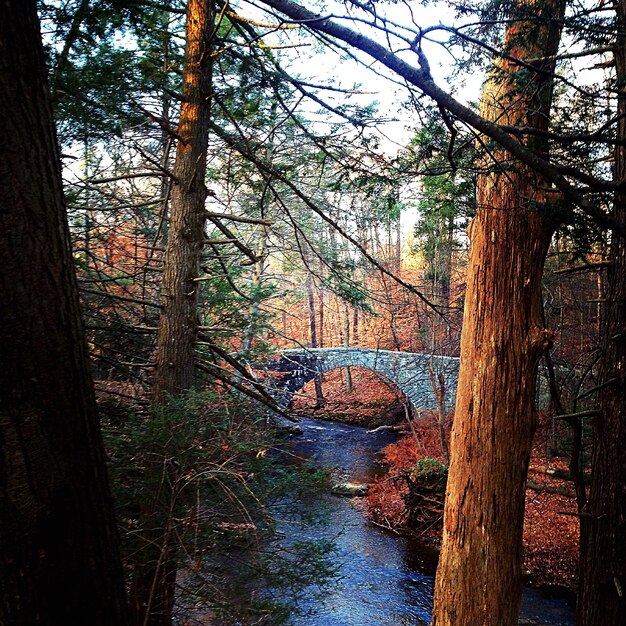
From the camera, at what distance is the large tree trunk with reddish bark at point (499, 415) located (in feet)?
13.0

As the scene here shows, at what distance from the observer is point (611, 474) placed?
3.64 m

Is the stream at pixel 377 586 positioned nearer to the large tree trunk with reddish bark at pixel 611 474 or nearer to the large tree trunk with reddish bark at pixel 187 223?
the large tree trunk with reddish bark at pixel 187 223

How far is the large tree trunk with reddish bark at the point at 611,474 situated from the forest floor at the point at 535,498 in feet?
0.93

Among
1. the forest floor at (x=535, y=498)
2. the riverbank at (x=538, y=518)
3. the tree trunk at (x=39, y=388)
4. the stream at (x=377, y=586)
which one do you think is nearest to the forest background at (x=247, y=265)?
the tree trunk at (x=39, y=388)

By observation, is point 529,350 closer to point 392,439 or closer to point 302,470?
point 302,470

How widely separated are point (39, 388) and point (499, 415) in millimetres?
3583

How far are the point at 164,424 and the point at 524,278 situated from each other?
3058 millimetres

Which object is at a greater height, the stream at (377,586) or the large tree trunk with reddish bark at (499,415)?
the large tree trunk with reddish bark at (499,415)

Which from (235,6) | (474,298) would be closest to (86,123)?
(235,6)

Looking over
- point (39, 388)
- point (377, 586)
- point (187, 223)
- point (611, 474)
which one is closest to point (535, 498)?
point (377, 586)

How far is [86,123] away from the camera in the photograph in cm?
407

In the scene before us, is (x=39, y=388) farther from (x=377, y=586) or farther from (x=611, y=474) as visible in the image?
(x=377, y=586)

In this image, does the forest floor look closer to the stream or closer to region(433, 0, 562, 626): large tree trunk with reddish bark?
the stream

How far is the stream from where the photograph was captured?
6.41m
